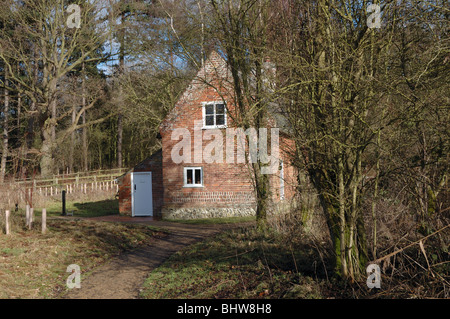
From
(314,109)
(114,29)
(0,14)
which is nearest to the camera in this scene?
(314,109)

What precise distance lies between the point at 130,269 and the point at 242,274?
3.13 meters

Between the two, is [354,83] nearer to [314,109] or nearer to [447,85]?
[314,109]

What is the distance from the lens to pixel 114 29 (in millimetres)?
26969

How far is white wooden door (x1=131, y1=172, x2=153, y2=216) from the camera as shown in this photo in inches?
835

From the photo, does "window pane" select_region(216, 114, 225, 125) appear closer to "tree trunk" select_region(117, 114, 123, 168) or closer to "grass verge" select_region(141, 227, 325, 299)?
"grass verge" select_region(141, 227, 325, 299)

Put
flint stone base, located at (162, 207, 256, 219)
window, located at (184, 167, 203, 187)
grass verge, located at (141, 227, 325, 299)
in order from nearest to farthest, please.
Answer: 1. grass verge, located at (141, 227, 325, 299)
2. flint stone base, located at (162, 207, 256, 219)
3. window, located at (184, 167, 203, 187)

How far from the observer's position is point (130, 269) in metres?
9.40

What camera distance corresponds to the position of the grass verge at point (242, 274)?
6719mm

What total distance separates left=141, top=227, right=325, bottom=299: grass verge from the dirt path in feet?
1.13

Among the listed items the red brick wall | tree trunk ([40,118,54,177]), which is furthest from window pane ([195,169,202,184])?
tree trunk ([40,118,54,177])

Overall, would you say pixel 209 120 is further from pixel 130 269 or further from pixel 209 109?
pixel 130 269
